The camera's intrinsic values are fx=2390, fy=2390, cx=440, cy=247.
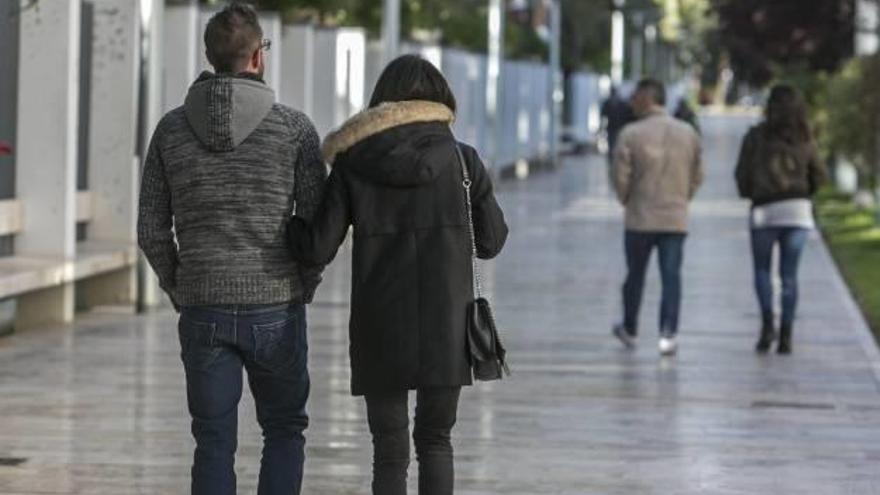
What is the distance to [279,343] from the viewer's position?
23.9ft

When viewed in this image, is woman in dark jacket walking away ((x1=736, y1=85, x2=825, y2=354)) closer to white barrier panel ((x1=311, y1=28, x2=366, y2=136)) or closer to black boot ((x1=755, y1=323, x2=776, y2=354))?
black boot ((x1=755, y1=323, x2=776, y2=354))

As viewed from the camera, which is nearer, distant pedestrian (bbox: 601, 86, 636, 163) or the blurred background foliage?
the blurred background foliage

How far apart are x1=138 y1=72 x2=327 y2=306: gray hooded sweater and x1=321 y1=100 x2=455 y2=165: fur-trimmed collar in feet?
0.27

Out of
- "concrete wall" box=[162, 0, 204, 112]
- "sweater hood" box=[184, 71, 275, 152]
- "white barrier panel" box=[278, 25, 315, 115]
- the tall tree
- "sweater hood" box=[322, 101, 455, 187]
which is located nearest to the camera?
"sweater hood" box=[184, 71, 275, 152]

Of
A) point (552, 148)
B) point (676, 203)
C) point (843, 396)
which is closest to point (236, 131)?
point (843, 396)

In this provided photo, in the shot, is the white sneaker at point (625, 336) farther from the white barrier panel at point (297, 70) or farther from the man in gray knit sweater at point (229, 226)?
the white barrier panel at point (297, 70)

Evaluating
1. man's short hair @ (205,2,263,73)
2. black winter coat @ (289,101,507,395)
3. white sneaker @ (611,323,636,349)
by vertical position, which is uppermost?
man's short hair @ (205,2,263,73)

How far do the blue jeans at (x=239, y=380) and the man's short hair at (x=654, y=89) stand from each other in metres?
7.82

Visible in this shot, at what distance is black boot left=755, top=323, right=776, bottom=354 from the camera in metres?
15.2

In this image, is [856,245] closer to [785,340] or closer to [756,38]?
[785,340]

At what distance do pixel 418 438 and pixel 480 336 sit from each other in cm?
37

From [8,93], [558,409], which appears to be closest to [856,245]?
[8,93]

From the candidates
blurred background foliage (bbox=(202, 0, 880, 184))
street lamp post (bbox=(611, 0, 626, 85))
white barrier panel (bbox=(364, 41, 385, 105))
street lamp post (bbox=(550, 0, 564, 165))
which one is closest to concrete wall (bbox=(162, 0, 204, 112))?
blurred background foliage (bbox=(202, 0, 880, 184))

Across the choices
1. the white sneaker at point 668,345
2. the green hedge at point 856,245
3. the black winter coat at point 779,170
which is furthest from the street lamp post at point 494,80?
the black winter coat at point 779,170
